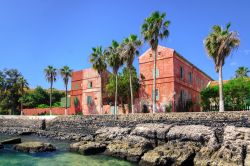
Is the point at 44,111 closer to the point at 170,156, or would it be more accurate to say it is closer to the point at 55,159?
the point at 55,159

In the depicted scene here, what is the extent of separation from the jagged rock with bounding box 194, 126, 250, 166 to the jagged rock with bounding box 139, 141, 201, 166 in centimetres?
58

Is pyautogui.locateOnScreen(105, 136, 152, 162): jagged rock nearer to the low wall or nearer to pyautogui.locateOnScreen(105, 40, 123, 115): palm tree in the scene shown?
pyautogui.locateOnScreen(105, 40, 123, 115): palm tree

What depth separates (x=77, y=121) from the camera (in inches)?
1352

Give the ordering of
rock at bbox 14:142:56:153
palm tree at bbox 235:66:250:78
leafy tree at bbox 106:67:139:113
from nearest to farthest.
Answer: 1. rock at bbox 14:142:56:153
2. leafy tree at bbox 106:67:139:113
3. palm tree at bbox 235:66:250:78

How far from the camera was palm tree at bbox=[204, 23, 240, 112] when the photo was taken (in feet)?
83.4

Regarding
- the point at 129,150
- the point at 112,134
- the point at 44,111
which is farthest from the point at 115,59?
the point at 44,111

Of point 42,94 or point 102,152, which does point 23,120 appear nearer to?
point 42,94

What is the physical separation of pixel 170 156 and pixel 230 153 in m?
3.36

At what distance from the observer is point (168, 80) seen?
35.0 m

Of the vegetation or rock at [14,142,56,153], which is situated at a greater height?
the vegetation

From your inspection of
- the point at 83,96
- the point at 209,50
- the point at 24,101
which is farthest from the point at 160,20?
the point at 24,101

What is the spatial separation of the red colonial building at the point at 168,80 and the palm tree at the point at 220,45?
8611mm

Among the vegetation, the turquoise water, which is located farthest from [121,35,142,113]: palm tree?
the turquoise water

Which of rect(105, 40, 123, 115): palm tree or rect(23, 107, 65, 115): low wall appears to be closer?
rect(105, 40, 123, 115): palm tree
